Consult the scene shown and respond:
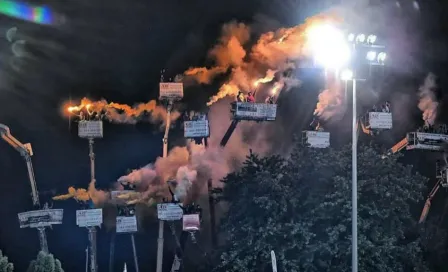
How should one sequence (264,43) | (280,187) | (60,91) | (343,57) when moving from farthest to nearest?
(264,43)
(60,91)
(280,187)
(343,57)

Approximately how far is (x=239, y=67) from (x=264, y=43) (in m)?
1.04

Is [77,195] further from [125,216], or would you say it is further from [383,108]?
[383,108]

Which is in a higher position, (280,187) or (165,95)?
(165,95)

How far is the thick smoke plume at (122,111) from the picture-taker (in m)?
18.0

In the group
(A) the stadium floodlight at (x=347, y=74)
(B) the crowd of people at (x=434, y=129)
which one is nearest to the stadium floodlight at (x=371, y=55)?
(A) the stadium floodlight at (x=347, y=74)

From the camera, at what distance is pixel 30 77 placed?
17844 mm

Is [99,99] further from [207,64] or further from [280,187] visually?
[280,187]

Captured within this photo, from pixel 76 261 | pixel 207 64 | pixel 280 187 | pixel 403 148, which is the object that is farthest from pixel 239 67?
pixel 76 261

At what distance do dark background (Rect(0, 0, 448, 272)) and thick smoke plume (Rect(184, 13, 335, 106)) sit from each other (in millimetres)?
300

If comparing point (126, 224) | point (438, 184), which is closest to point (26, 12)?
point (126, 224)

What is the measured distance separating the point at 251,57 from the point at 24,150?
22.5ft

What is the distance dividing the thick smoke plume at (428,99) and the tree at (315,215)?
11.7 ft

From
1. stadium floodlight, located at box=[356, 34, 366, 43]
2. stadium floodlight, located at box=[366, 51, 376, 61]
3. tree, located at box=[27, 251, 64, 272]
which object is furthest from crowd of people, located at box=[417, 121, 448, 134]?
tree, located at box=[27, 251, 64, 272]

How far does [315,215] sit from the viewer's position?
17156 millimetres
